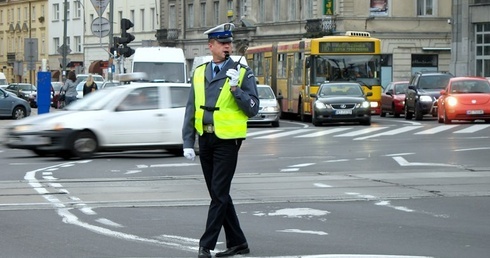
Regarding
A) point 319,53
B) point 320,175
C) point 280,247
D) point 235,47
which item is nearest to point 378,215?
point 280,247

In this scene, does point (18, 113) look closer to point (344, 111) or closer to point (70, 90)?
point (70, 90)

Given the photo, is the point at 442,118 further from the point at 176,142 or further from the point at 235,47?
the point at 235,47

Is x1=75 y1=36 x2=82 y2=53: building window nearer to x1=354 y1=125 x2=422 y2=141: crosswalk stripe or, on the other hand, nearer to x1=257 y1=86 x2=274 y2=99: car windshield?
x1=257 y1=86 x2=274 y2=99: car windshield

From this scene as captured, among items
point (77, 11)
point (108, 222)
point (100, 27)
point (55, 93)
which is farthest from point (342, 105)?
point (77, 11)

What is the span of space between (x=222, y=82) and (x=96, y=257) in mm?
1733

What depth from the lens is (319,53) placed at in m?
43.7

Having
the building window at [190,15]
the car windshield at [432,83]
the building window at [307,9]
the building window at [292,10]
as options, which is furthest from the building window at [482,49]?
the building window at [190,15]

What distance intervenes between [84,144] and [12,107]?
26.4 meters

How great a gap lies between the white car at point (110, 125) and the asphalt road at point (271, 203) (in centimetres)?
31

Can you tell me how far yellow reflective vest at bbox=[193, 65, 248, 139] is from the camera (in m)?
9.99

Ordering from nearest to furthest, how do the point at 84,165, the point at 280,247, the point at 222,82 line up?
1. the point at 222,82
2. the point at 280,247
3. the point at 84,165

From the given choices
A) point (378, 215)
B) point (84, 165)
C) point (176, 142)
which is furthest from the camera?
point (176, 142)

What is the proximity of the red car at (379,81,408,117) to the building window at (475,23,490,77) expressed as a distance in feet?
43.2

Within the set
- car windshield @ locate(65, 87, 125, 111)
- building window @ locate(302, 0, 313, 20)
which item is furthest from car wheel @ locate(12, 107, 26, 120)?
building window @ locate(302, 0, 313, 20)
